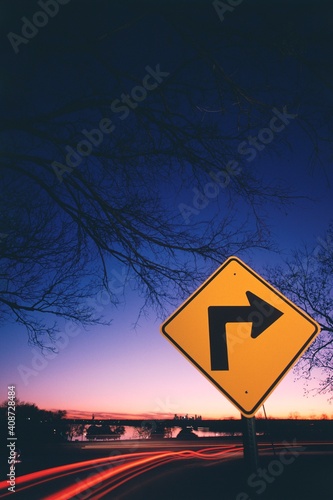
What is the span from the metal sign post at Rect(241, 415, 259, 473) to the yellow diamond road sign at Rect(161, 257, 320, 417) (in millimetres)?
82

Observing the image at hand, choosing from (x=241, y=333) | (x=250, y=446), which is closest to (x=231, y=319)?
(x=241, y=333)

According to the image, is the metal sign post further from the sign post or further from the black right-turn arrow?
the black right-turn arrow

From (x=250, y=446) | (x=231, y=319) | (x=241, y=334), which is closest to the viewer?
(x=250, y=446)

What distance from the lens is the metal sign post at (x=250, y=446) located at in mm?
2162

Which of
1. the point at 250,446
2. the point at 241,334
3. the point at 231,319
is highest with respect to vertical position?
the point at 231,319

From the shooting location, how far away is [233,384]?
2.55 metres

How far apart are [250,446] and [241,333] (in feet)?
2.46

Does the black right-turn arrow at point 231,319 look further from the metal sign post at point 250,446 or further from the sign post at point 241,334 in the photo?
the metal sign post at point 250,446

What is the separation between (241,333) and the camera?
269 cm


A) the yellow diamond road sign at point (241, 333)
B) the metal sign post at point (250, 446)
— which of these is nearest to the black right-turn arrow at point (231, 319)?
the yellow diamond road sign at point (241, 333)

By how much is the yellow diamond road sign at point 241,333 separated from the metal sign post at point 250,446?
0.27 ft

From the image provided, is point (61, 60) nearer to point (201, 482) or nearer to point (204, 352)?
point (204, 352)

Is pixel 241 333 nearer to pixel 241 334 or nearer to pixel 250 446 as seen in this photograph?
pixel 241 334

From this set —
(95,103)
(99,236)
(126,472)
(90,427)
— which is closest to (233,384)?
(99,236)
